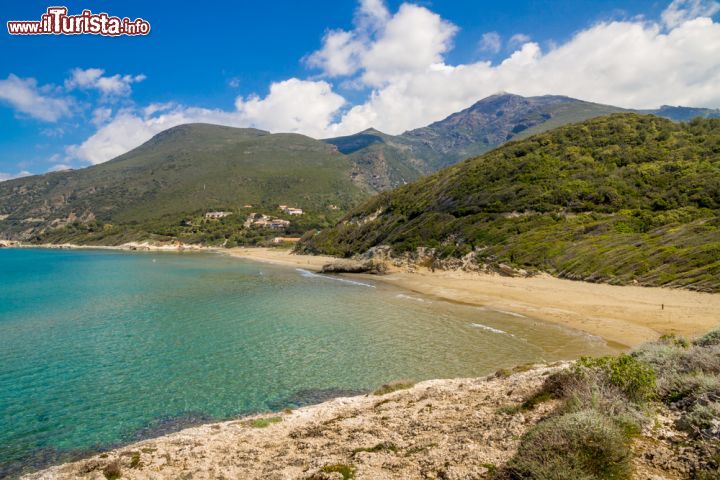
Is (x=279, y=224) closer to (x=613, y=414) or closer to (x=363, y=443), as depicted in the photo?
(x=363, y=443)

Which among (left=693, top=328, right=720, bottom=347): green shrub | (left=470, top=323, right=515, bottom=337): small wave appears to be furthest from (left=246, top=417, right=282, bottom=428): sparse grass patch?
(left=470, top=323, right=515, bottom=337): small wave

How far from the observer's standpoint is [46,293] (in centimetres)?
4816

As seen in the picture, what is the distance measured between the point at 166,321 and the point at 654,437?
32.8 m

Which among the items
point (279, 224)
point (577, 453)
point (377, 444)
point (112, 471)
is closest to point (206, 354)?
point (112, 471)

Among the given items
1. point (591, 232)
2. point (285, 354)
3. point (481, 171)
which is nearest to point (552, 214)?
point (591, 232)

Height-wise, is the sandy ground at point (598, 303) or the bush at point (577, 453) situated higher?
the bush at point (577, 453)

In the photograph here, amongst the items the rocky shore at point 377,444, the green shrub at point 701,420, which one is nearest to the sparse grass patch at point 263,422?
the rocky shore at point 377,444

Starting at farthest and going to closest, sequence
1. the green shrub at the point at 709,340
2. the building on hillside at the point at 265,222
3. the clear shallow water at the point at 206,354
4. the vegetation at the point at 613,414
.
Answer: the building on hillside at the point at 265,222 → the clear shallow water at the point at 206,354 → the green shrub at the point at 709,340 → the vegetation at the point at 613,414

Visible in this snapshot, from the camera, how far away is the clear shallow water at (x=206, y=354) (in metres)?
14.9

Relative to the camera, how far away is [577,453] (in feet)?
21.0

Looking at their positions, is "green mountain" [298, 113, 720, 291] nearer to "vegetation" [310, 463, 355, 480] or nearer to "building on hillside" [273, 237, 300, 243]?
"vegetation" [310, 463, 355, 480]

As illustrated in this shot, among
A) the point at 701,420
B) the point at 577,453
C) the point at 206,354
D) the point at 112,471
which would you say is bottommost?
the point at 206,354

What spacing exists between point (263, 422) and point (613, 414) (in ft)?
31.9

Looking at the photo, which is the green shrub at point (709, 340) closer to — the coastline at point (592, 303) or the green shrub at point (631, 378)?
the coastline at point (592, 303)
